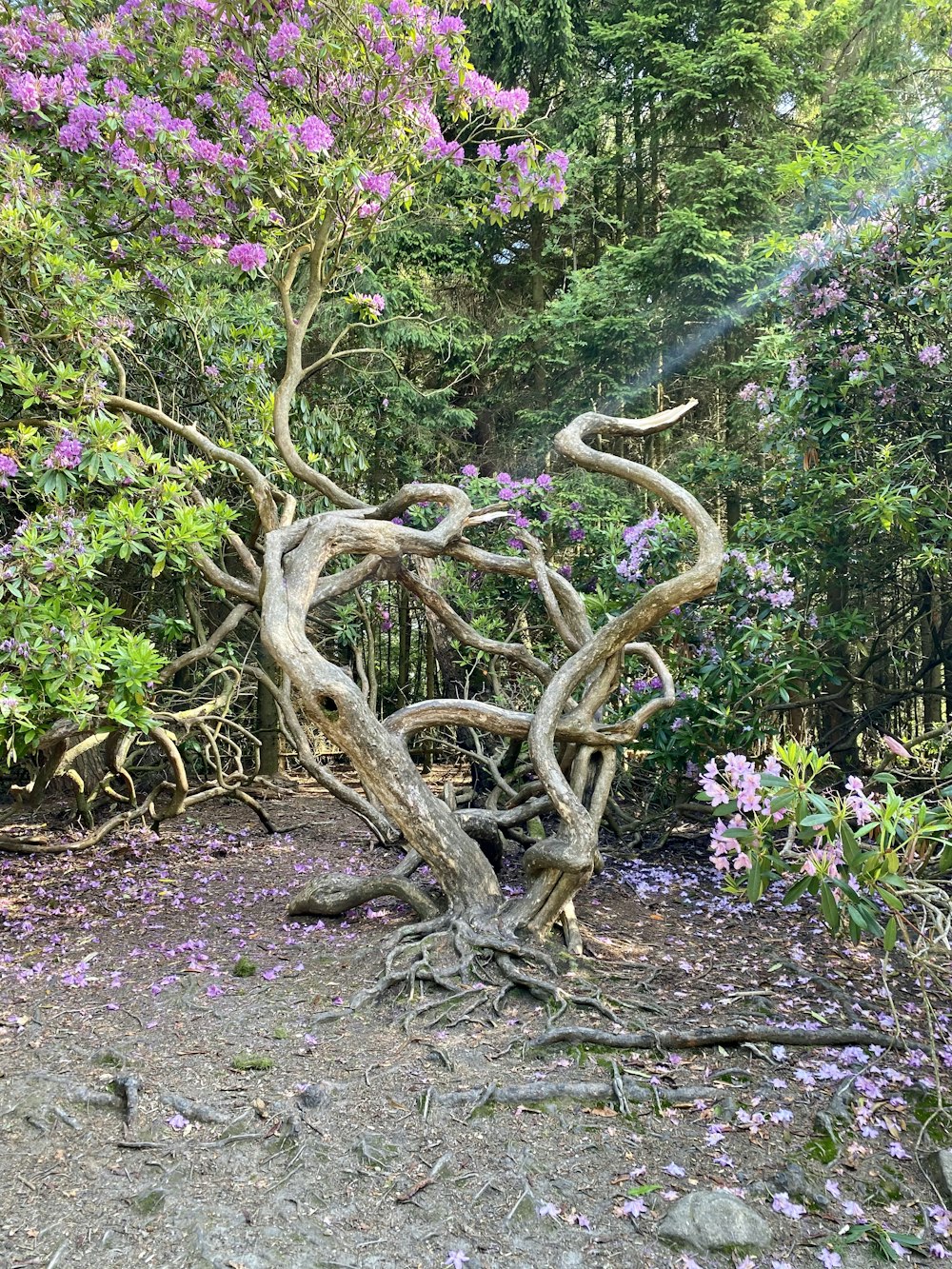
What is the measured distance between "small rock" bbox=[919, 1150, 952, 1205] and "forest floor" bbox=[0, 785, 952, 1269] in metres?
0.02

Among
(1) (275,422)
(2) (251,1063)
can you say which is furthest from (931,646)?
(2) (251,1063)

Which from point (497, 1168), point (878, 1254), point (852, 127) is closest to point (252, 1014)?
point (497, 1168)

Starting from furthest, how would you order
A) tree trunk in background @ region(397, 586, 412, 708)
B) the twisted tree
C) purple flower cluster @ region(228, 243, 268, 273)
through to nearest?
tree trunk in background @ region(397, 586, 412, 708) → purple flower cluster @ region(228, 243, 268, 273) → the twisted tree

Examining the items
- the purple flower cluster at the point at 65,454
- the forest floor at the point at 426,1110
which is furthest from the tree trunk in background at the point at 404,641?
the purple flower cluster at the point at 65,454

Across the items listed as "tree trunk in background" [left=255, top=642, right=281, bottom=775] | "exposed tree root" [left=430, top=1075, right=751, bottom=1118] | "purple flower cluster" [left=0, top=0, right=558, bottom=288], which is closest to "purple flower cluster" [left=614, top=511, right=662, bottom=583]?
"purple flower cluster" [left=0, top=0, right=558, bottom=288]

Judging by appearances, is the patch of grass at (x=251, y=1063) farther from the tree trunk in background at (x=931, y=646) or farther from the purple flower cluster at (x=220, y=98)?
the tree trunk in background at (x=931, y=646)

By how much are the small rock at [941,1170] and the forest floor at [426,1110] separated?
2cm

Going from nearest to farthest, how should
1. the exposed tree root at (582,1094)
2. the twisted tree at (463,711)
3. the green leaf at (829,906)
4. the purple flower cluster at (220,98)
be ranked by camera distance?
the green leaf at (829,906)
the exposed tree root at (582,1094)
the twisted tree at (463,711)
the purple flower cluster at (220,98)

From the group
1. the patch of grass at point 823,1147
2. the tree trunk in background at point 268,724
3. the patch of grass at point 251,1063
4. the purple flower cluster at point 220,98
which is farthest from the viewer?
the tree trunk in background at point 268,724

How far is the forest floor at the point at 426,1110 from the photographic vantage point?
6.49 ft

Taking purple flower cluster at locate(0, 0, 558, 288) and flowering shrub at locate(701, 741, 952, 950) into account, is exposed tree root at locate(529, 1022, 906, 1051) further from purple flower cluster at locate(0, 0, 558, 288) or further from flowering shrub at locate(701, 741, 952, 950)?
purple flower cluster at locate(0, 0, 558, 288)

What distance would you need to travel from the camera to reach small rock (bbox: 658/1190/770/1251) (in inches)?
75.3

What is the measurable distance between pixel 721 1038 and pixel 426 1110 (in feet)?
3.19

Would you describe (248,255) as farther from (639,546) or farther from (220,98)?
(639,546)
